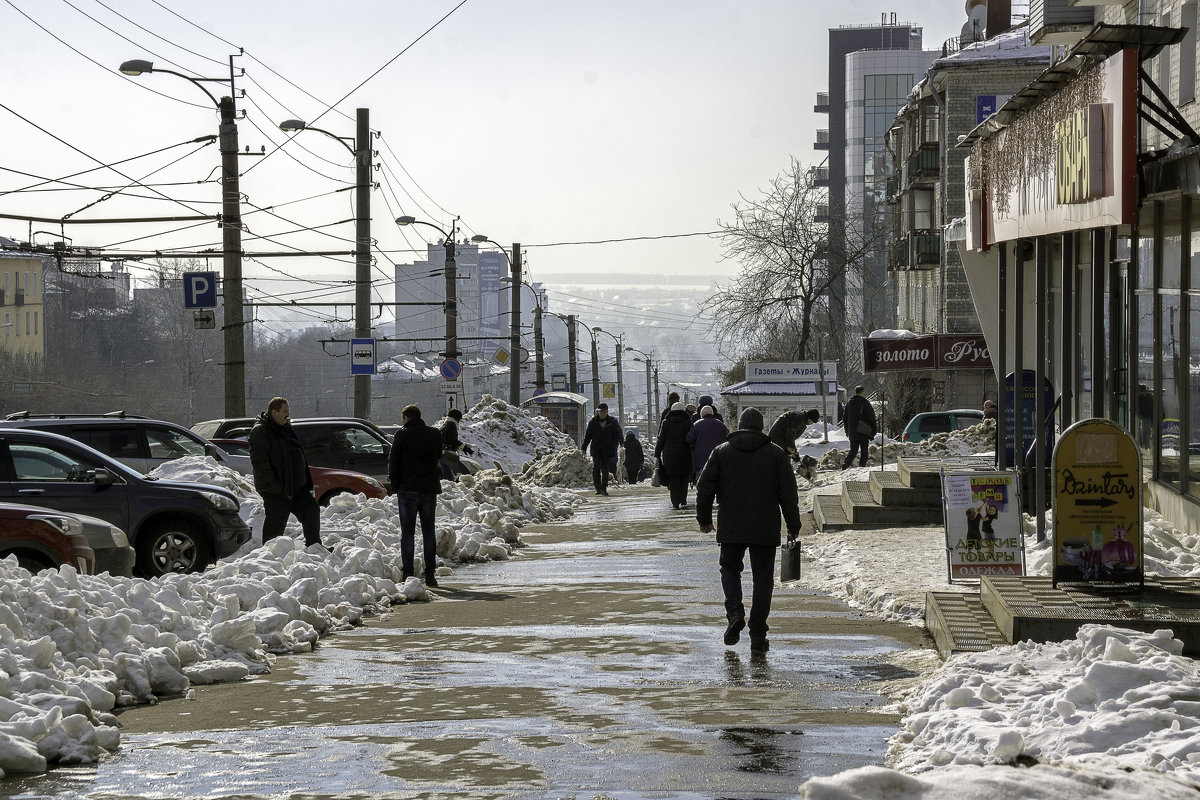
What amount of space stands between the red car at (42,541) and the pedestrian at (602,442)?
15.5 m

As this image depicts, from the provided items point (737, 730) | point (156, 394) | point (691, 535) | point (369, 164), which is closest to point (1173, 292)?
point (691, 535)

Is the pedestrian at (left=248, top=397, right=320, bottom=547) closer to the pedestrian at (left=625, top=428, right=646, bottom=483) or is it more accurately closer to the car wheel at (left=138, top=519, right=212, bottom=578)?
the car wheel at (left=138, top=519, right=212, bottom=578)

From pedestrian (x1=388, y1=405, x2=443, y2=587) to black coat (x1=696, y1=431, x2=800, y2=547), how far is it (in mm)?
4704

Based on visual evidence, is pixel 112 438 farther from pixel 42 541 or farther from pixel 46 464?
pixel 42 541

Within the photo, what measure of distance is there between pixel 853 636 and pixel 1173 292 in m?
5.54

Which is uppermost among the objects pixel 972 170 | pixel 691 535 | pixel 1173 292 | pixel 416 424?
pixel 972 170

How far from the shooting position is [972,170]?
1784 centimetres

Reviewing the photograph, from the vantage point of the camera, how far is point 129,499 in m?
14.7

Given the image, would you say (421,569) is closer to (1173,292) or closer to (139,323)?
(1173,292)

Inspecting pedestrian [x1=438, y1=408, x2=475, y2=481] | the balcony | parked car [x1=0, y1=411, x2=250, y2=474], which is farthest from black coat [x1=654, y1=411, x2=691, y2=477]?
the balcony

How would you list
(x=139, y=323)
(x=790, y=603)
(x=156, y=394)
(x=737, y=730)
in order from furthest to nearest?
(x=139, y=323)
(x=156, y=394)
(x=790, y=603)
(x=737, y=730)

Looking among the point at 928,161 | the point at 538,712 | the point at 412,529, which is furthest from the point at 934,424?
the point at 538,712

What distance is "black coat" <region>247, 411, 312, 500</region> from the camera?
1403 cm

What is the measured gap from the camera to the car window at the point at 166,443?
1930 centimetres
